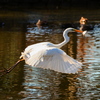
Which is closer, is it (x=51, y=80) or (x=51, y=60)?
(x=51, y=60)

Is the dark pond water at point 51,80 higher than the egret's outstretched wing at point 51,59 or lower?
lower

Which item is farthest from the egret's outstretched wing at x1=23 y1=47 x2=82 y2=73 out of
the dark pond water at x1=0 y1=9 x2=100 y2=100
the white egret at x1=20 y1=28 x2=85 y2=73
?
the dark pond water at x1=0 y1=9 x2=100 y2=100

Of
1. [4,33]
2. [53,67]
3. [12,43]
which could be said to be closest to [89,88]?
[53,67]

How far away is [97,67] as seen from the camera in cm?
1214

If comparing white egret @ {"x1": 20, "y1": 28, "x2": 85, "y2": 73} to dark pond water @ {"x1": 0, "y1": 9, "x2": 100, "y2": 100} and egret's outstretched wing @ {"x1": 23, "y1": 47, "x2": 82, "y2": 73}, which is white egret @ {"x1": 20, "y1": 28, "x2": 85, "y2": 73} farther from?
dark pond water @ {"x1": 0, "y1": 9, "x2": 100, "y2": 100}

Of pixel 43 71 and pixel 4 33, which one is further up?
pixel 4 33

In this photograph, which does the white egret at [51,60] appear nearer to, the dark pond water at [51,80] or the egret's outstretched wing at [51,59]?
the egret's outstretched wing at [51,59]

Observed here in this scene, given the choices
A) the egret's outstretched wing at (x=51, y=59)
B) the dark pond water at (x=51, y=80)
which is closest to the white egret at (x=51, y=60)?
the egret's outstretched wing at (x=51, y=59)

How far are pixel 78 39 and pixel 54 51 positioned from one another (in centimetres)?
1066

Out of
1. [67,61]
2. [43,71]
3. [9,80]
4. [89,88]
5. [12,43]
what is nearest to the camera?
[67,61]

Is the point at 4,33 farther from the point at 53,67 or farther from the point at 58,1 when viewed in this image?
the point at 58,1

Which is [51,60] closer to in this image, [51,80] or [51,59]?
[51,59]

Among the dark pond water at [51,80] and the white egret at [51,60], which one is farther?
the dark pond water at [51,80]

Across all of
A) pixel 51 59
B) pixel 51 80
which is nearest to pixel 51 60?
pixel 51 59
